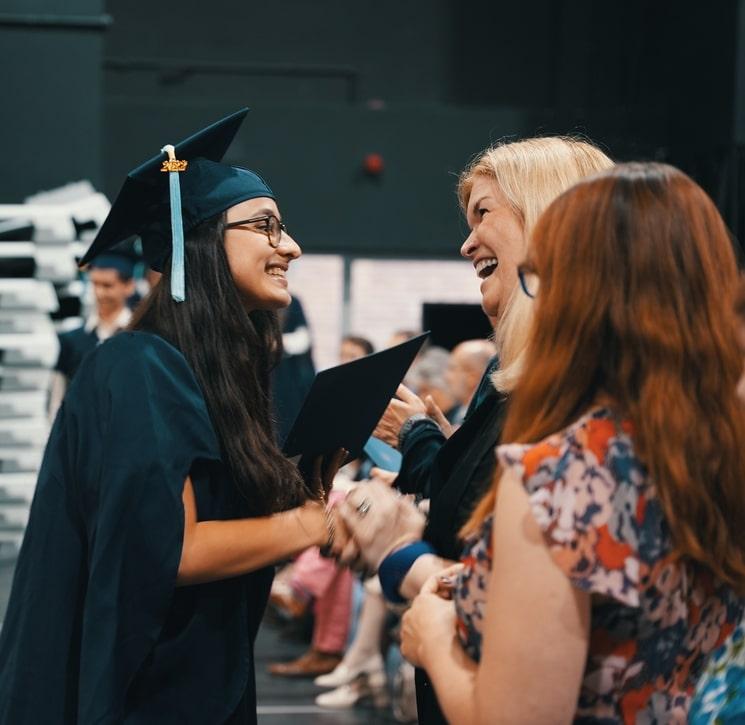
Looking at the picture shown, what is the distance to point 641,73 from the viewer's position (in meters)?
10.4

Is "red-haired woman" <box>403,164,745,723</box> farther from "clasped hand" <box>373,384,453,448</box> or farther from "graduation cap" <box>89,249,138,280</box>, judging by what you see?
"graduation cap" <box>89,249,138,280</box>

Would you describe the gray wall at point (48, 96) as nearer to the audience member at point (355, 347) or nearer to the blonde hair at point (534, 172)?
the audience member at point (355, 347)

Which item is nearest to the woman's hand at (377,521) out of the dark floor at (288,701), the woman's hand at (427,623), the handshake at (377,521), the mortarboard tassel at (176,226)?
the handshake at (377,521)

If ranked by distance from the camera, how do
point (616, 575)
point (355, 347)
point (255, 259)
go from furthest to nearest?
point (355, 347), point (255, 259), point (616, 575)

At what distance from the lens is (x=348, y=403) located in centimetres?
216

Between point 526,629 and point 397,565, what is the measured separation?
472mm

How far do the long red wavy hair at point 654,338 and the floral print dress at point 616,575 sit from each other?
0.10ft

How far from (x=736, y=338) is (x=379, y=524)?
22.9 inches

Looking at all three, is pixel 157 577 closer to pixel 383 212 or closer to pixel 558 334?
pixel 558 334

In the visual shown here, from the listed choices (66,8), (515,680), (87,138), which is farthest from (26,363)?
(515,680)

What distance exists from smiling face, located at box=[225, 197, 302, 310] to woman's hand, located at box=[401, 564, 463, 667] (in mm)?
790

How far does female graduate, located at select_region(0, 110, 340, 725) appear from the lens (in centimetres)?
194

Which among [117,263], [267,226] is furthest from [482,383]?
[117,263]

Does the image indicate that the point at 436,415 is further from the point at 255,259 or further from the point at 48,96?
the point at 48,96
